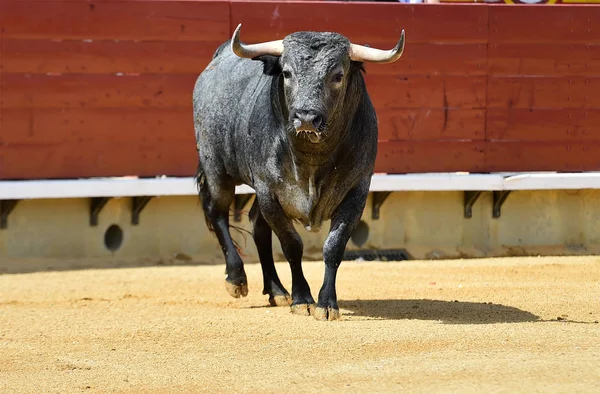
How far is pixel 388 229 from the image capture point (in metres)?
10.3

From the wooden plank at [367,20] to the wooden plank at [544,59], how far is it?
22 centimetres

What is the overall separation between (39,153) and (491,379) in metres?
5.95

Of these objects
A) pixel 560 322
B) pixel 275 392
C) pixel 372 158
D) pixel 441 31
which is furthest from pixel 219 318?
pixel 441 31

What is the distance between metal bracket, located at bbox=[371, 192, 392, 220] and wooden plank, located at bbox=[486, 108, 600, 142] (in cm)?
105

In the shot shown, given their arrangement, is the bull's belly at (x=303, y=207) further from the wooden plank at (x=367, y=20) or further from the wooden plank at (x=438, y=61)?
the wooden plank at (x=438, y=61)

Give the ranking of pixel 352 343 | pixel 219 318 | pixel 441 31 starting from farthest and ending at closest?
pixel 441 31, pixel 219 318, pixel 352 343

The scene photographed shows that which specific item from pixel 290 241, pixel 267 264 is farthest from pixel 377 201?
pixel 290 241

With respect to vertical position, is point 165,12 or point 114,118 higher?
point 165,12

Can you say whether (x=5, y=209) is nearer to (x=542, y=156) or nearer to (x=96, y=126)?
(x=96, y=126)

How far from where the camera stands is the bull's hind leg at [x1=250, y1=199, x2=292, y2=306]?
744 cm

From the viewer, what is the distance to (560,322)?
6.20m

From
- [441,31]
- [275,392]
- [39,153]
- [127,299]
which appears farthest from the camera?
[441,31]

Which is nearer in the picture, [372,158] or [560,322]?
[560,322]

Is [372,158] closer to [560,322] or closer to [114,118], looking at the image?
[560,322]
